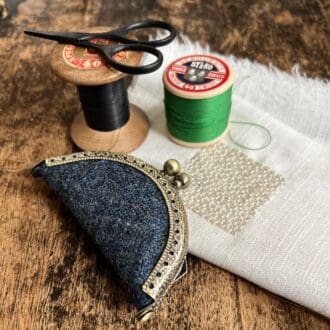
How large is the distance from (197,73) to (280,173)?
0.19m

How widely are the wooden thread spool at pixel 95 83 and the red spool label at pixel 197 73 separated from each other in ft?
0.22

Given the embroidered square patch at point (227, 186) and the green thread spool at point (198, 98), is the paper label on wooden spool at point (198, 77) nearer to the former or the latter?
the green thread spool at point (198, 98)

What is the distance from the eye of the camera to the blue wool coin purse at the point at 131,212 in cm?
50

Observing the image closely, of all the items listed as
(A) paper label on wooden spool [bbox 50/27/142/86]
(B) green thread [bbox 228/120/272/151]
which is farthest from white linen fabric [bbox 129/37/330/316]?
(A) paper label on wooden spool [bbox 50/27/142/86]

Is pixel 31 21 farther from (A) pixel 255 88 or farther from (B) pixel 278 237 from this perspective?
(B) pixel 278 237

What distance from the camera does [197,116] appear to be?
0.65 meters

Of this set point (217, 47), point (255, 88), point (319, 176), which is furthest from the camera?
point (217, 47)

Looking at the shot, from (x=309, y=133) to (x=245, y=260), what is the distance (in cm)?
27

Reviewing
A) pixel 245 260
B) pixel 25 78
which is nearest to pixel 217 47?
pixel 25 78

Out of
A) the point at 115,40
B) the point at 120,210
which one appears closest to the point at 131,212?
the point at 120,210

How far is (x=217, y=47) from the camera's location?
0.90m

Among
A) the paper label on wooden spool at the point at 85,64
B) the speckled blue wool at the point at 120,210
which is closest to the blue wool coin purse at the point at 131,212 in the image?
the speckled blue wool at the point at 120,210

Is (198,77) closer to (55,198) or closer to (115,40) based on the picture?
(115,40)

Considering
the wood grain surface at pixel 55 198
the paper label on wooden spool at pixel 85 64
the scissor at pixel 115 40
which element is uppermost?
the scissor at pixel 115 40
